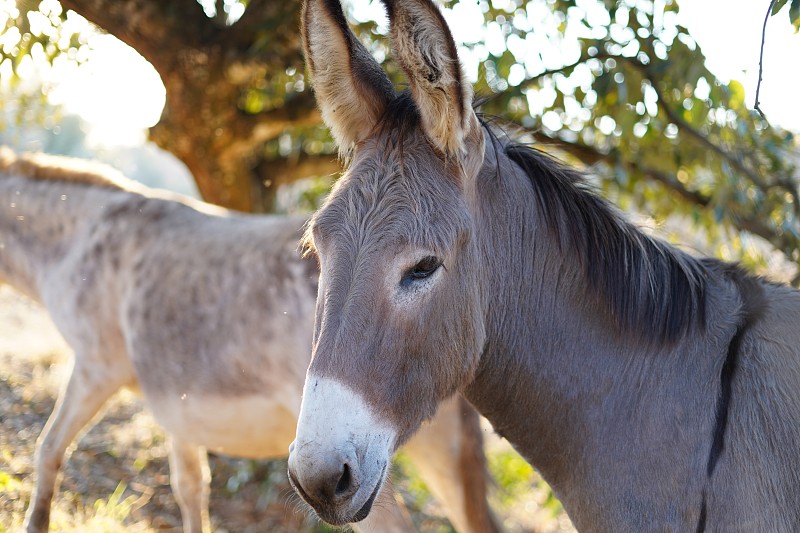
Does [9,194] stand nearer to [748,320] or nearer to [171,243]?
[171,243]

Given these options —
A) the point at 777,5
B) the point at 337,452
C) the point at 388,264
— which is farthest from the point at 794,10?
the point at 337,452

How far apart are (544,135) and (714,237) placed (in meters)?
1.89

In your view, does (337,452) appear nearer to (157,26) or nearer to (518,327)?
(518,327)

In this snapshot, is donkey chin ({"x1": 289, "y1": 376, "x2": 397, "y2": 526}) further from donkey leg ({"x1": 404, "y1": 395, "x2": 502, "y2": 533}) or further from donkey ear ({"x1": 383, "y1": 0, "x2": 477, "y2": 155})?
donkey leg ({"x1": 404, "y1": 395, "x2": 502, "y2": 533})

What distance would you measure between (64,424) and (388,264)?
10.8 ft

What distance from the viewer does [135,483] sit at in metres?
5.76

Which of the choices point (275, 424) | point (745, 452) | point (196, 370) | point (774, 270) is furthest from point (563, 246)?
point (774, 270)

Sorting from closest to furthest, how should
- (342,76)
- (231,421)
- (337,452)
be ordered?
(337,452) < (342,76) < (231,421)

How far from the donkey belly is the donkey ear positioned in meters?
2.25

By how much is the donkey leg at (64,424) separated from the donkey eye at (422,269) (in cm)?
316

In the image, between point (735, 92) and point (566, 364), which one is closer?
point (566, 364)

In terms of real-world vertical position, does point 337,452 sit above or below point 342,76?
below

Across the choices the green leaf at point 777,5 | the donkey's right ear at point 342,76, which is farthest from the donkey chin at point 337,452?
the green leaf at point 777,5

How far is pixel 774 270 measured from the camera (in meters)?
5.42
